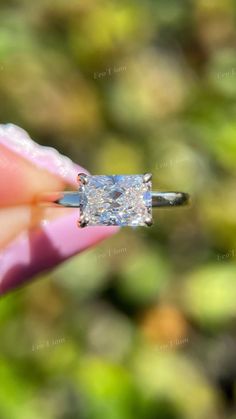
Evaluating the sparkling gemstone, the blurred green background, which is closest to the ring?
the sparkling gemstone

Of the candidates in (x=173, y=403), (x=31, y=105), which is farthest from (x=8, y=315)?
(x=31, y=105)

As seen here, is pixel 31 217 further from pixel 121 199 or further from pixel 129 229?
pixel 129 229

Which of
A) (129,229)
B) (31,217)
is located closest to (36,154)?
(31,217)

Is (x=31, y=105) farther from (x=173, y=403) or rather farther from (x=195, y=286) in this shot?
(x=173, y=403)

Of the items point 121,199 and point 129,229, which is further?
point 129,229

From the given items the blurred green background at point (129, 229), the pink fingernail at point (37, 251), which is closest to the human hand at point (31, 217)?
the pink fingernail at point (37, 251)

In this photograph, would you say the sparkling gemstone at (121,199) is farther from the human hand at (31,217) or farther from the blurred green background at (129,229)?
the blurred green background at (129,229)

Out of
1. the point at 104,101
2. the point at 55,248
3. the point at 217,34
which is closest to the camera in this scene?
the point at 55,248
